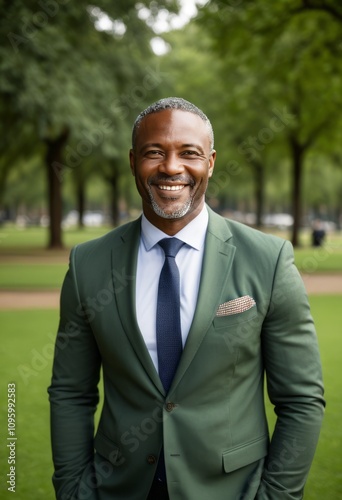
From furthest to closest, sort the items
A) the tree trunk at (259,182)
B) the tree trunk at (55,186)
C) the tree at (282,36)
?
the tree trunk at (259,182), the tree trunk at (55,186), the tree at (282,36)

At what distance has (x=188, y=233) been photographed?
8.11 feet

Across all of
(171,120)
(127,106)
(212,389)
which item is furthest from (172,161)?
(127,106)

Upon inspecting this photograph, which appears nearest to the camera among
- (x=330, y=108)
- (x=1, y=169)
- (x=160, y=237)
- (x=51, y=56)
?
(x=160, y=237)

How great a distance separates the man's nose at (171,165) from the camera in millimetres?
2346

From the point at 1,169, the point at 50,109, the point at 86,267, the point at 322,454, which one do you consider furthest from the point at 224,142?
the point at 86,267

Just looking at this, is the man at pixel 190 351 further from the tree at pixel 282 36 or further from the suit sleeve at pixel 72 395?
the tree at pixel 282 36

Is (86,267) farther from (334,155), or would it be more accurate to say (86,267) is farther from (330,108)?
(334,155)

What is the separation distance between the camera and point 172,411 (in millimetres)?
2314

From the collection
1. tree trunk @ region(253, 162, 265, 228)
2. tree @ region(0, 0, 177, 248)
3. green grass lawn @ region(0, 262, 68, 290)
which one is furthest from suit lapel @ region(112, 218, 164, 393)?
tree trunk @ region(253, 162, 265, 228)

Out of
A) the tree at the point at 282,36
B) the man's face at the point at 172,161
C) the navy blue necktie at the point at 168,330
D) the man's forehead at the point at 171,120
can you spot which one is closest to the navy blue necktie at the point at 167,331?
the navy blue necktie at the point at 168,330

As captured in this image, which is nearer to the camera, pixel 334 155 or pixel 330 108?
pixel 330 108

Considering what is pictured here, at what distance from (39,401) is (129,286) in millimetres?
5042

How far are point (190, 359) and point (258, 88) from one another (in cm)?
2842

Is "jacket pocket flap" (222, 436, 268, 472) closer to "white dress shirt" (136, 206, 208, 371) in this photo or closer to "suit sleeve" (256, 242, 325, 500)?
"suit sleeve" (256, 242, 325, 500)
